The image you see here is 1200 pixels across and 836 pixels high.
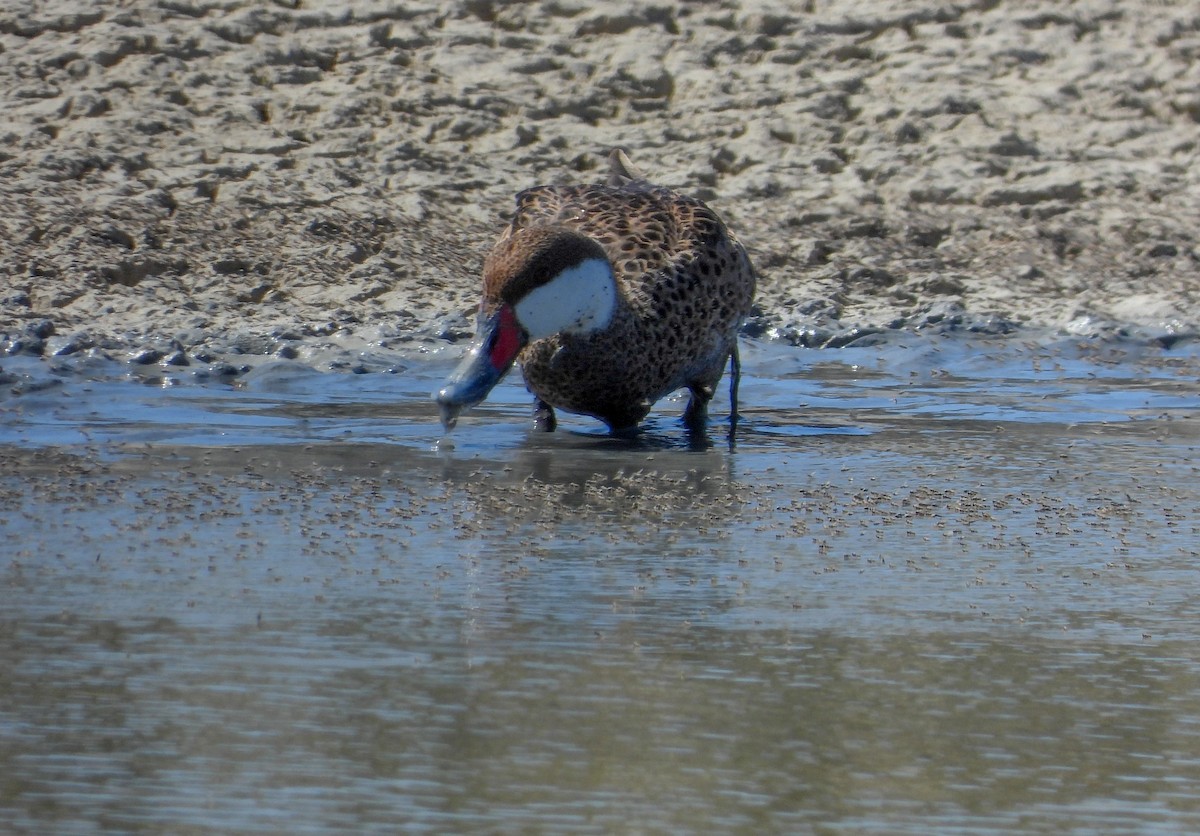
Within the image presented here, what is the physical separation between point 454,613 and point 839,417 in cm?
312

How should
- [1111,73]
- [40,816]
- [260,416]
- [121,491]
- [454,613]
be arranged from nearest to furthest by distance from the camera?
[40,816] → [454,613] → [121,491] → [260,416] → [1111,73]

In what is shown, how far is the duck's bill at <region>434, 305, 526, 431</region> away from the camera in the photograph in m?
5.46

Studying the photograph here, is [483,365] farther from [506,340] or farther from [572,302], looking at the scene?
[572,302]

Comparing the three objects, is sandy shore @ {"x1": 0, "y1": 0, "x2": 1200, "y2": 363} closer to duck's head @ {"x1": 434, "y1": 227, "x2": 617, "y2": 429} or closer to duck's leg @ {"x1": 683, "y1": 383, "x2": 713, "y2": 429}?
duck's leg @ {"x1": 683, "y1": 383, "x2": 713, "y2": 429}

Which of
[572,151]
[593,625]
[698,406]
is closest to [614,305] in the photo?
[698,406]

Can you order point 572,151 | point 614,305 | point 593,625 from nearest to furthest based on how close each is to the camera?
point 593,625
point 614,305
point 572,151

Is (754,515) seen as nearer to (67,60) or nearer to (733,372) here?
(733,372)

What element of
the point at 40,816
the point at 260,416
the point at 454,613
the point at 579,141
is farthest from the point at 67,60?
the point at 40,816

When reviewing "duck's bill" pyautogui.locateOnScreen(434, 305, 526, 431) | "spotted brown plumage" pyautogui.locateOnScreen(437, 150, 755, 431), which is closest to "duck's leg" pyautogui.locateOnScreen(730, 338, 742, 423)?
"spotted brown plumage" pyautogui.locateOnScreen(437, 150, 755, 431)

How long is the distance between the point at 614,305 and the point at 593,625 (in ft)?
8.12

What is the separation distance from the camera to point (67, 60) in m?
9.27

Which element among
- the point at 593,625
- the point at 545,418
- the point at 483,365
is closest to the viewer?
the point at 593,625

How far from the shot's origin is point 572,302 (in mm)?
5754

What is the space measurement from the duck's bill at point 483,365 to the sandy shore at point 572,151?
6.88ft
